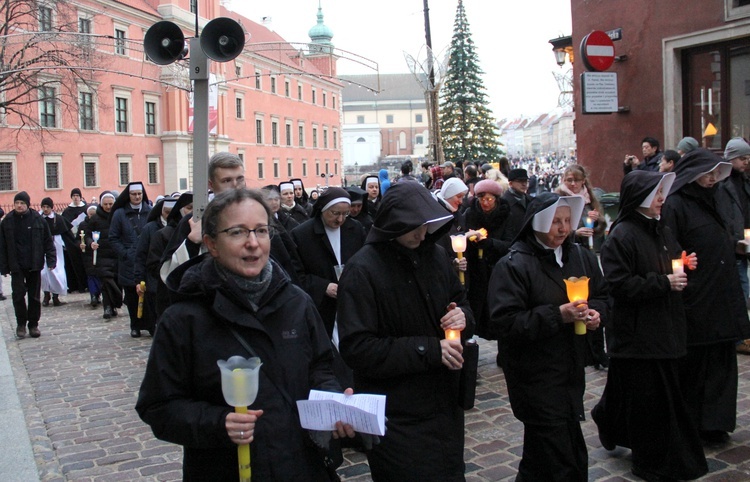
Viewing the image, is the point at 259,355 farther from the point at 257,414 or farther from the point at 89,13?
the point at 89,13

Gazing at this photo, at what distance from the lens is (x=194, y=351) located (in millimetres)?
2807

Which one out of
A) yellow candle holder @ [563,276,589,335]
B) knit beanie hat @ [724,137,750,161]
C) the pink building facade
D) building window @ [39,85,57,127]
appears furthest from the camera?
building window @ [39,85,57,127]

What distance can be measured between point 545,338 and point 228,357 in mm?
2303

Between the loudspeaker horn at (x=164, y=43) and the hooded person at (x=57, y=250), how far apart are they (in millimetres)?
9933

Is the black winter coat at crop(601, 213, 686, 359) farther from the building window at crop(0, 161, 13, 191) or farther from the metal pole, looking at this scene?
the building window at crop(0, 161, 13, 191)

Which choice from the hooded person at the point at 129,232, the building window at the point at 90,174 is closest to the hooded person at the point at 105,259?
the hooded person at the point at 129,232

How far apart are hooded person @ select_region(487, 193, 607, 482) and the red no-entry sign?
1045 cm

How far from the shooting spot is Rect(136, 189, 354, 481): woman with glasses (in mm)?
2764

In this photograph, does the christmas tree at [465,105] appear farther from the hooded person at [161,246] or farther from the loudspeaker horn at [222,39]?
the loudspeaker horn at [222,39]

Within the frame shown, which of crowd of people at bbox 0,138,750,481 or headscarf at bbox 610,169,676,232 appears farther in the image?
headscarf at bbox 610,169,676,232

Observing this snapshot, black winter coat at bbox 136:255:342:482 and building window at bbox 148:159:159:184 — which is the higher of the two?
building window at bbox 148:159:159:184

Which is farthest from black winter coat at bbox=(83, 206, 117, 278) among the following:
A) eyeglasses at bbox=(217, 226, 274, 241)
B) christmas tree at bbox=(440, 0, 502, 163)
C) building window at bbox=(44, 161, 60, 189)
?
christmas tree at bbox=(440, 0, 502, 163)

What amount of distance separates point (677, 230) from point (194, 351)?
14.7 ft

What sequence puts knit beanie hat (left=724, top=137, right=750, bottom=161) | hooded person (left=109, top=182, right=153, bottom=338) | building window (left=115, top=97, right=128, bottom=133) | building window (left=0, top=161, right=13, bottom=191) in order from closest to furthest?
knit beanie hat (left=724, top=137, right=750, bottom=161)
hooded person (left=109, top=182, right=153, bottom=338)
building window (left=0, top=161, right=13, bottom=191)
building window (left=115, top=97, right=128, bottom=133)
